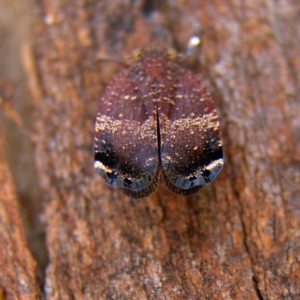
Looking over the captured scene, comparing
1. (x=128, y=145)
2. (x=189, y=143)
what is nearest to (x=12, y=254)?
(x=128, y=145)

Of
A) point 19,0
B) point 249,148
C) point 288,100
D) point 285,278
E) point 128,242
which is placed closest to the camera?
point 285,278

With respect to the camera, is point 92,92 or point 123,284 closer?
point 123,284

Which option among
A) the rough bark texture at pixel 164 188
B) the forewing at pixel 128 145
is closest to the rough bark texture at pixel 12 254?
the rough bark texture at pixel 164 188

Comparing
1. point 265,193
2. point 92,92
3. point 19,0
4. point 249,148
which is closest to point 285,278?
→ point 265,193

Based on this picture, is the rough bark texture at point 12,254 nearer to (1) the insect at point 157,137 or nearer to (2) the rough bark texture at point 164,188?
(2) the rough bark texture at point 164,188

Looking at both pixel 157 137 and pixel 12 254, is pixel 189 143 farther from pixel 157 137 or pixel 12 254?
pixel 12 254

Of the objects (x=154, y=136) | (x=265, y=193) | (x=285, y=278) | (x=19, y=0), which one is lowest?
(x=285, y=278)

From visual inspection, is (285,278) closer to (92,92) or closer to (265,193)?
(265,193)

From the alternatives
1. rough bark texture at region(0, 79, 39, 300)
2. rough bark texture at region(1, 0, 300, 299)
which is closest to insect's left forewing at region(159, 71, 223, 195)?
rough bark texture at region(1, 0, 300, 299)

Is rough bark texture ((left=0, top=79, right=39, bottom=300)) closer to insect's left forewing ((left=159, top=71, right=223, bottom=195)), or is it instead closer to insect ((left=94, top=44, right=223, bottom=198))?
insect ((left=94, top=44, right=223, bottom=198))
